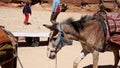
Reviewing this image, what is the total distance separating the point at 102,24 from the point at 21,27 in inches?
352

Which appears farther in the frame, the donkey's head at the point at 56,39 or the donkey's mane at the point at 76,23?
the donkey's mane at the point at 76,23

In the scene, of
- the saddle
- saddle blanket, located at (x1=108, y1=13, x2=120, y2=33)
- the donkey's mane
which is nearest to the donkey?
the donkey's mane

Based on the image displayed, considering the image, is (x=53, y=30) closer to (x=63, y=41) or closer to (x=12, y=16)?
(x=63, y=41)

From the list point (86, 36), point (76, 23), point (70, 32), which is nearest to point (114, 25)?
point (86, 36)

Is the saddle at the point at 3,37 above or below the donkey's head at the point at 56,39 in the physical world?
above

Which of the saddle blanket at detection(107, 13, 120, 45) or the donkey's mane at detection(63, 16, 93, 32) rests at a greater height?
the donkey's mane at detection(63, 16, 93, 32)

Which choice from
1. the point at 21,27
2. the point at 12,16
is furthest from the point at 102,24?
the point at 12,16

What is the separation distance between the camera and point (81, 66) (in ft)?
32.2

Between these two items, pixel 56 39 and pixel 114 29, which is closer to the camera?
pixel 56 39

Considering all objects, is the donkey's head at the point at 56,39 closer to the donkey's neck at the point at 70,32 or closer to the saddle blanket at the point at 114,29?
the donkey's neck at the point at 70,32

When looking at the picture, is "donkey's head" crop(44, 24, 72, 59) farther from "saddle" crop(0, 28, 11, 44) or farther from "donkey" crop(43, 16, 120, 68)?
"saddle" crop(0, 28, 11, 44)

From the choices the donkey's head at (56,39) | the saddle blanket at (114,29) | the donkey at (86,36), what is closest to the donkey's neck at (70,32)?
the donkey at (86,36)

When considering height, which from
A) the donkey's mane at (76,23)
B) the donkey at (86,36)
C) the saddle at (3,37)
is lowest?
the donkey at (86,36)

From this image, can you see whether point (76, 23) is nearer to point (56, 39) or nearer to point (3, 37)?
point (56, 39)
